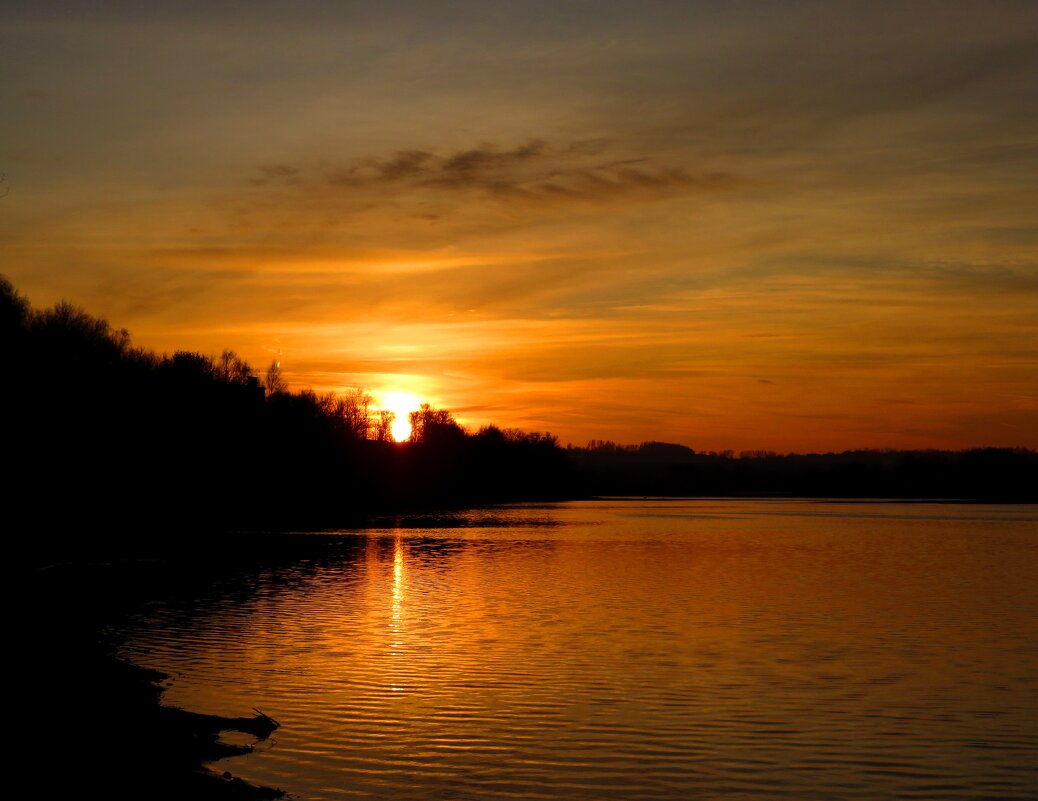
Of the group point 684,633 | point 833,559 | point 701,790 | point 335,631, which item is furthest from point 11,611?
point 833,559

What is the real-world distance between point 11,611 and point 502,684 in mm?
19387

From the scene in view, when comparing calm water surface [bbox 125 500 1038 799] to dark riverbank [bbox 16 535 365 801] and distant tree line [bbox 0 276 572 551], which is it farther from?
distant tree line [bbox 0 276 572 551]

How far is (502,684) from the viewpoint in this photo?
29875 mm

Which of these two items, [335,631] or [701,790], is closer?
[701,790]

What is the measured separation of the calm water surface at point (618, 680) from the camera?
20953 mm

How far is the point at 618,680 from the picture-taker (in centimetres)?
3056

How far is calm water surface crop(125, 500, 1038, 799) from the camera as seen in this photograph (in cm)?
2095

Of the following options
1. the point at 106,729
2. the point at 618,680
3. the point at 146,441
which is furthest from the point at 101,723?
the point at 146,441

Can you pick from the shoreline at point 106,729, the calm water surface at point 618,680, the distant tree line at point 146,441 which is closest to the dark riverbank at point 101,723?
the shoreline at point 106,729

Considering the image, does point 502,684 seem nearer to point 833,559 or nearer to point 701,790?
point 701,790

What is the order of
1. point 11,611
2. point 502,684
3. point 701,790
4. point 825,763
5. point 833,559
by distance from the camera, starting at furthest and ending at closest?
point 833,559, point 11,611, point 502,684, point 825,763, point 701,790

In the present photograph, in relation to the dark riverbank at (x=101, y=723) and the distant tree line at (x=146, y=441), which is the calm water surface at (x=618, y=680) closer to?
the dark riverbank at (x=101, y=723)

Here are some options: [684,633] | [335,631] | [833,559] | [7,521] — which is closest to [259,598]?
[335,631]

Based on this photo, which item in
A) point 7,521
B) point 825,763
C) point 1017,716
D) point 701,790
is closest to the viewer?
point 701,790
